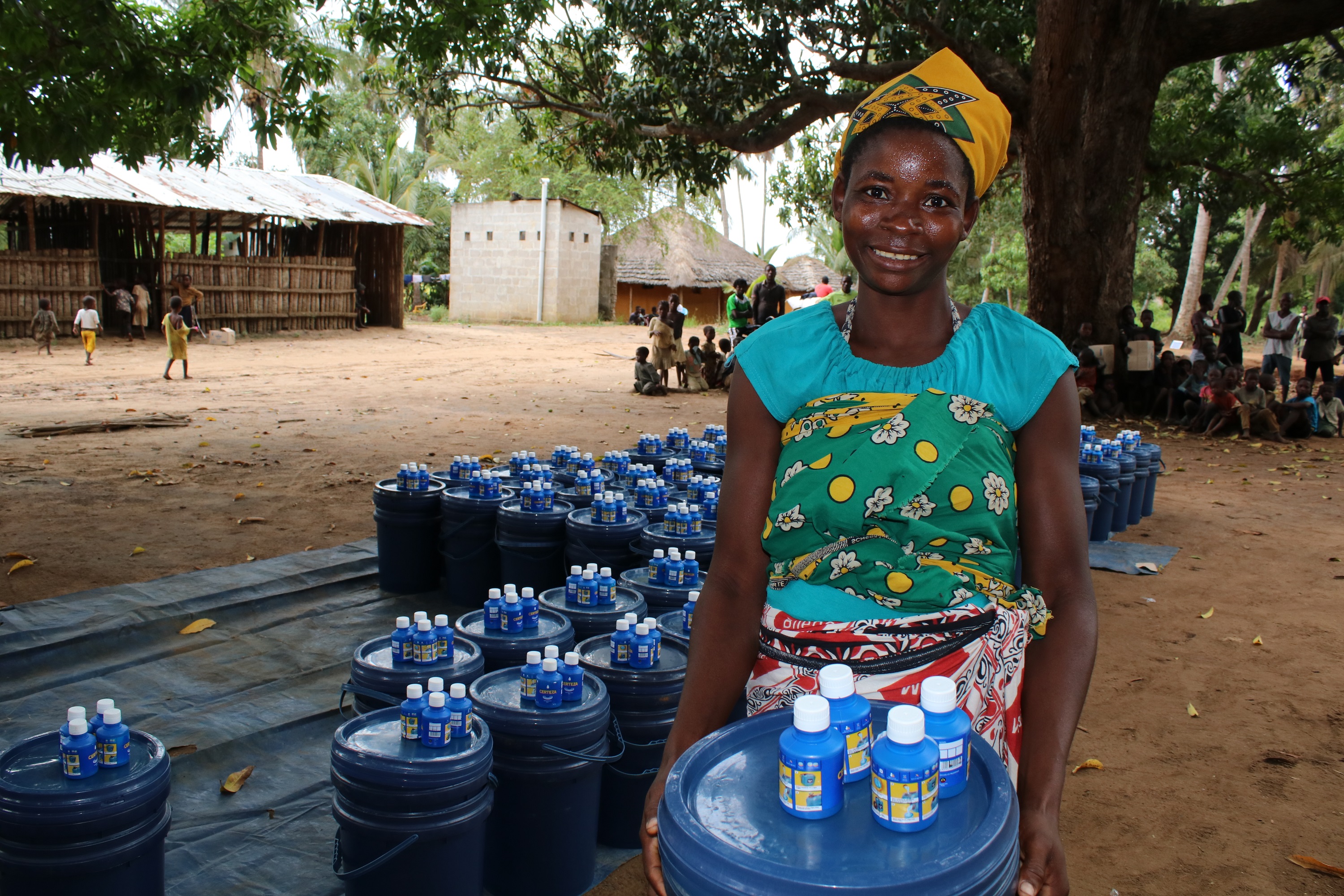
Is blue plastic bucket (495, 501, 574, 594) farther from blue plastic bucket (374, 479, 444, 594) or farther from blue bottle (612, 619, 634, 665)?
blue bottle (612, 619, 634, 665)

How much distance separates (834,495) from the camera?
1300 mm

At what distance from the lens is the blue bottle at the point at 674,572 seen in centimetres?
355

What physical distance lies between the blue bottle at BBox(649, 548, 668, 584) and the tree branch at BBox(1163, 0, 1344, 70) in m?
10.2

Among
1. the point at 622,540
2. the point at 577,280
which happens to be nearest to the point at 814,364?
the point at 622,540

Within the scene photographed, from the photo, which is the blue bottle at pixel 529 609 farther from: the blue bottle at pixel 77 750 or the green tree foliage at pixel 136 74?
the green tree foliage at pixel 136 74

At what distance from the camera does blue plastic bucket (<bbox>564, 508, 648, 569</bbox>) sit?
405 cm

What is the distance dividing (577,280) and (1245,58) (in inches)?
743

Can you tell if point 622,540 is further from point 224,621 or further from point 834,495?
point 834,495

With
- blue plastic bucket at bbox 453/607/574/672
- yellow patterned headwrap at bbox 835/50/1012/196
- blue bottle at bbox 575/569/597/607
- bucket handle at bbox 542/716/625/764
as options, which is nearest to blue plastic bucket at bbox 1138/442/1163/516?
blue bottle at bbox 575/569/597/607

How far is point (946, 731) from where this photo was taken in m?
1.05

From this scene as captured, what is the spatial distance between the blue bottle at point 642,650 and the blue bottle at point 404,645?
65 cm

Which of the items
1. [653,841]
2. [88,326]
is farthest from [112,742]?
[88,326]

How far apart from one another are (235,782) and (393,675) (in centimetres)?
76

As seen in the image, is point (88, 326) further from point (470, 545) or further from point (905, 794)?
point (905, 794)
